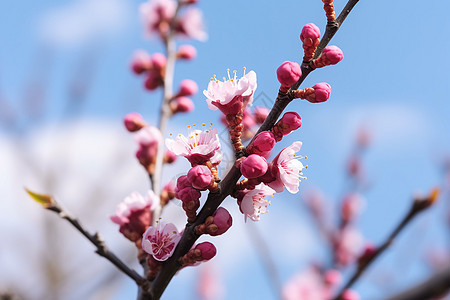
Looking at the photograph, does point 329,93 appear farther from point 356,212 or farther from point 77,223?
point 356,212

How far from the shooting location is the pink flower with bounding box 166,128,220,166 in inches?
56.1

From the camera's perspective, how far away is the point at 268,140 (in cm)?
127

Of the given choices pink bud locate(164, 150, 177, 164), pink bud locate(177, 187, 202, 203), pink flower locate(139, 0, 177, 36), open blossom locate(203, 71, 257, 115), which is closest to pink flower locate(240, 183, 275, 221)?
pink bud locate(177, 187, 202, 203)

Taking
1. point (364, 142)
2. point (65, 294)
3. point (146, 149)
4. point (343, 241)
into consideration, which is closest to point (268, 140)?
point (146, 149)

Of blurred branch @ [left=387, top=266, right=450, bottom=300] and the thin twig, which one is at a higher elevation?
blurred branch @ [left=387, top=266, right=450, bottom=300]

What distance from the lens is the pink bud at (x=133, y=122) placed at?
237 centimetres

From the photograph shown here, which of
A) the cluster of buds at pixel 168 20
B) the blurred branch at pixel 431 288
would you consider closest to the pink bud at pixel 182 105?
the cluster of buds at pixel 168 20

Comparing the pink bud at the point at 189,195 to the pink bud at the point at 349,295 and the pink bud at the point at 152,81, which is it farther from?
the pink bud at the point at 152,81

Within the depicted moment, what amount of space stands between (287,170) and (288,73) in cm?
32

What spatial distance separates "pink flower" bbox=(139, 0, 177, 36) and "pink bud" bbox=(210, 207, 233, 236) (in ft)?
8.03

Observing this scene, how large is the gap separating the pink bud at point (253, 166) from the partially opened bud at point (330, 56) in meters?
0.33

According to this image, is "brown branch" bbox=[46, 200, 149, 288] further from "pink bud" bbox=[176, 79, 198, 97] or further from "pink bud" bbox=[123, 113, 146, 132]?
"pink bud" bbox=[176, 79, 198, 97]

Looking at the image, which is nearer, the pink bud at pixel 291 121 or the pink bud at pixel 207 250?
the pink bud at pixel 291 121

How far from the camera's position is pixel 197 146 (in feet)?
4.75
